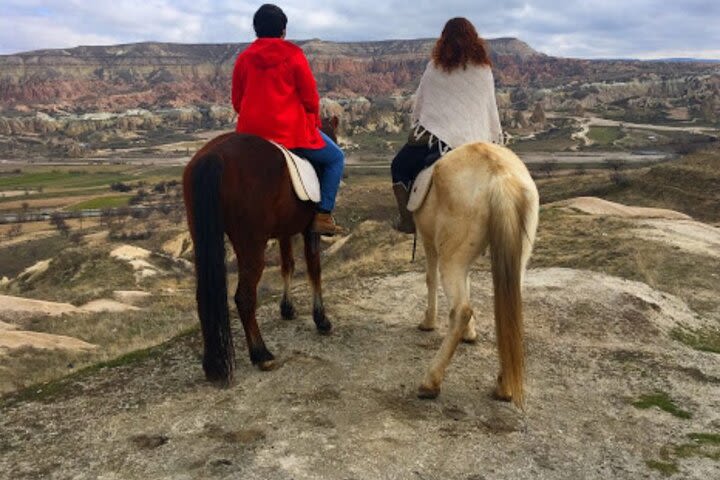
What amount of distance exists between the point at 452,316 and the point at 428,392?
2.52 ft

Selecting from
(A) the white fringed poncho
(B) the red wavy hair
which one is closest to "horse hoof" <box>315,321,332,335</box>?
(A) the white fringed poncho

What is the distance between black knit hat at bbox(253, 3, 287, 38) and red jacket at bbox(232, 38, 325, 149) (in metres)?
0.08

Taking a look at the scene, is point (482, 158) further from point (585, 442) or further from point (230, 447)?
point (230, 447)

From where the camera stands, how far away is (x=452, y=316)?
536cm

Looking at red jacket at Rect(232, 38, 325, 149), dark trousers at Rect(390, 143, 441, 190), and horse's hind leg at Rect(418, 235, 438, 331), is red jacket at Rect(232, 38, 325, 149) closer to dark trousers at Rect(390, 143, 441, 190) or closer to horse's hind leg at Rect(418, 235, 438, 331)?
dark trousers at Rect(390, 143, 441, 190)

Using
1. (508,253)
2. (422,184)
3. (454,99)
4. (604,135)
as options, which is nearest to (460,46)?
(454,99)

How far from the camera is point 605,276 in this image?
10.0 m

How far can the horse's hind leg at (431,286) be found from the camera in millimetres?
6914

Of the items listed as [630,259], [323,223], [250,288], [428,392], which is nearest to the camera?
[428,392]

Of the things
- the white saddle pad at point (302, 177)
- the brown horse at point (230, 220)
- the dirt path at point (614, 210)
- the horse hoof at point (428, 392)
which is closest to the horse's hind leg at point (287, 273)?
the white saddle pad at point (302, 177)

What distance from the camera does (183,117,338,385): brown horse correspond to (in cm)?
530

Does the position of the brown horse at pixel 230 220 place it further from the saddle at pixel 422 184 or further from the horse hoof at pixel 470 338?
the horse hoof at pixel 470 338

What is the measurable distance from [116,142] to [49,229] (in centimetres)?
10653

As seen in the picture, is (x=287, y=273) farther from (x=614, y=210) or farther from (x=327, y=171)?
(x=614, y=210)
